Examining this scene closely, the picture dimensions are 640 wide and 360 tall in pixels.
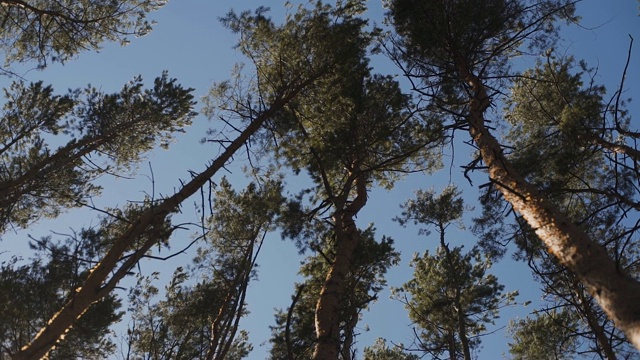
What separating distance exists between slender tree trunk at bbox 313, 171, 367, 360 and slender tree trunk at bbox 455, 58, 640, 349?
2392 millimetres

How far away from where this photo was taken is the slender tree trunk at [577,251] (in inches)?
118

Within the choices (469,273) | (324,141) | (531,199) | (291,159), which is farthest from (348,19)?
(469,273)

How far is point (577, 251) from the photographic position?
3652 mm

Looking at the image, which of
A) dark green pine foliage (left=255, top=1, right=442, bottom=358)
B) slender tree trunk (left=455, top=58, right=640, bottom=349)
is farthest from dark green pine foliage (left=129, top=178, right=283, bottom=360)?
slender tree trunk (left=455, top=58, right=640, bottom=349)

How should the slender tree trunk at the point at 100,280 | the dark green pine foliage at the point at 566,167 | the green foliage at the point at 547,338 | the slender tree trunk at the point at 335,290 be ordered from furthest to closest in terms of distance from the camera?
1. the green foliage at the point at 547,338
2. the dark green pine foliage at the point at 566,167
3. the slender tree trunk at the point at 335,290
4. the slender tree trunk at the point at 100,280

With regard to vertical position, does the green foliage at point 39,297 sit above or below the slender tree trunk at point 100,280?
above

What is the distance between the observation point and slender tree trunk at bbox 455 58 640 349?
3006mm

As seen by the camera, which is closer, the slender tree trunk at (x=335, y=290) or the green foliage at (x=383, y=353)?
the slender tree trunk at (x=335, y=290)

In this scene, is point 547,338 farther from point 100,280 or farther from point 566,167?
point 100,280

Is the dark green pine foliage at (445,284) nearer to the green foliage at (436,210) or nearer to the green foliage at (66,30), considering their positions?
the green foliage at (436,210)

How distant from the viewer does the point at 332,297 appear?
6.04m

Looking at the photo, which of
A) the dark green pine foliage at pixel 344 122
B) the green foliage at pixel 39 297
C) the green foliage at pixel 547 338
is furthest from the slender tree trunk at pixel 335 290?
the green foliage at pixel 547 338

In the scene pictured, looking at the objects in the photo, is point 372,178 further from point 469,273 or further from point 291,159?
point 469,273

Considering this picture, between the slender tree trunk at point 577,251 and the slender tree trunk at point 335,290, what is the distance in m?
2.39
